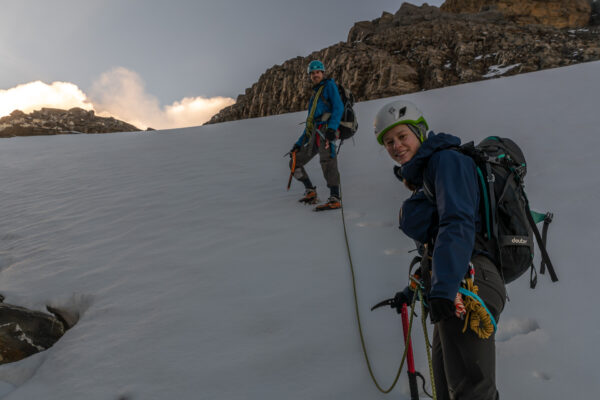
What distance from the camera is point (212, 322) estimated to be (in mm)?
2406

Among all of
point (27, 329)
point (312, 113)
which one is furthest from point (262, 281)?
point (312, 113)

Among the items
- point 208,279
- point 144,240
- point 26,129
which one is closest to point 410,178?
point 208,279

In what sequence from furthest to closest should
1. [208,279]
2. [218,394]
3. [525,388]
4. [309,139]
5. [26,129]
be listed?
[26,129]
[309,139]
[208,279]
[218,394]
[525,388]

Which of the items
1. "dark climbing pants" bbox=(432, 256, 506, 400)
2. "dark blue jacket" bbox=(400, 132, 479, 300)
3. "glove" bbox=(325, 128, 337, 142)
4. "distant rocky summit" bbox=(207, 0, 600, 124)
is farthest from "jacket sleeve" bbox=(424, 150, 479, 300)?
"distant rocky summit" bbox=(207, 0, 600, 124)

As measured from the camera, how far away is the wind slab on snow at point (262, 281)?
1912 millimetres

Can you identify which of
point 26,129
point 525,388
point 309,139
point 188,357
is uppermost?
point 26,129

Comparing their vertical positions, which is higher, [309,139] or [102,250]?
[309,139]

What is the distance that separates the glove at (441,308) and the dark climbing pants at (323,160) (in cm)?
330

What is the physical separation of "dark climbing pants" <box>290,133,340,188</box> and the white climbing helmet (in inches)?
106

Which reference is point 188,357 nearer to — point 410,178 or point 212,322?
point 212,322

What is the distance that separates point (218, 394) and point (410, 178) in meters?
1.60

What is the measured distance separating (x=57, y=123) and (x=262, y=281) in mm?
35456

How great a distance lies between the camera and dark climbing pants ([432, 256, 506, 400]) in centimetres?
117

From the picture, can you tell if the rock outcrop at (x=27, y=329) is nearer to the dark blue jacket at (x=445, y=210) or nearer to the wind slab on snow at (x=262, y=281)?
the wind slab on snow at (x=262, y=281)
